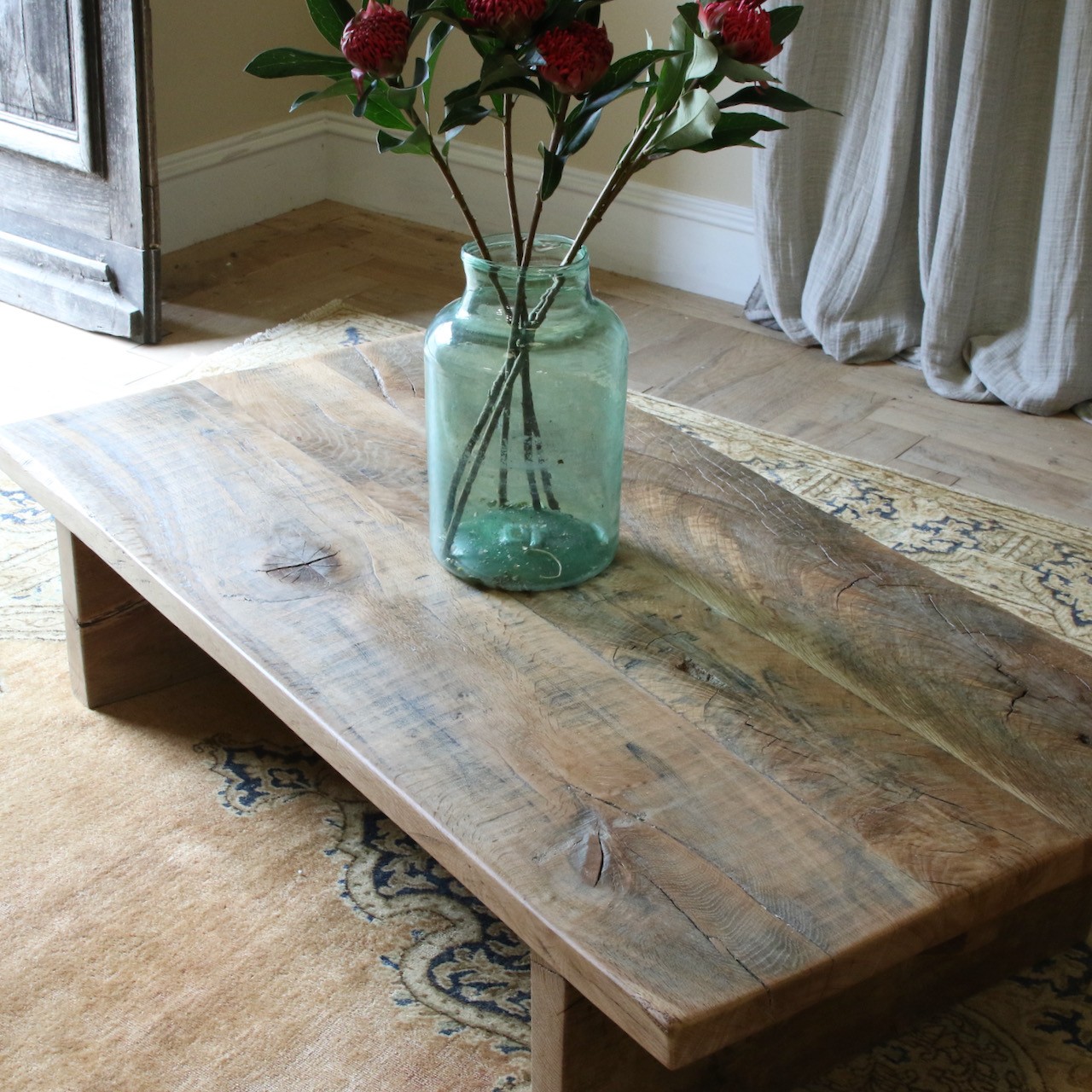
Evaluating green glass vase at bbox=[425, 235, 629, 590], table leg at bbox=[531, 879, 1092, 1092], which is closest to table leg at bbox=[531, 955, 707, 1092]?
table leg at bbox=[531, 879, 1092, 1092]

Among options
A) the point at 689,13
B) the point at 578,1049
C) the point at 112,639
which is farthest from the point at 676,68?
the point at 112,639

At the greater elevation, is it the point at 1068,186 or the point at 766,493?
the point at 1068,186

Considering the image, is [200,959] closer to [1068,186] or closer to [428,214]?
[1068,186]

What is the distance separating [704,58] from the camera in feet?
2.84

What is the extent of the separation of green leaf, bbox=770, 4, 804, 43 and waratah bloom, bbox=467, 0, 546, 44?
18 cm

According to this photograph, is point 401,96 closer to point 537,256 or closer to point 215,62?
point 537,256

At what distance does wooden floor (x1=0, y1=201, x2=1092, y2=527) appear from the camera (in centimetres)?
216

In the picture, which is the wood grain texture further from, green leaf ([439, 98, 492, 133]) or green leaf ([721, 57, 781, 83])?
green leaf ([721, 57, 781, 83])

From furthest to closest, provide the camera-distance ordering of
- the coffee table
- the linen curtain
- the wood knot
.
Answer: the linen curtain < the wood knot < the coffee table

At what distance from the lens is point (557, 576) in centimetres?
108

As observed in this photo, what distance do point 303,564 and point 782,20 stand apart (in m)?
0.58

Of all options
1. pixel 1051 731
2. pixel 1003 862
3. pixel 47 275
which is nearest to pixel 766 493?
pixel 1051 731

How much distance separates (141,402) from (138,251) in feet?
3.92

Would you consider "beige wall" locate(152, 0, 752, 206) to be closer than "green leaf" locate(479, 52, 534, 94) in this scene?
No
